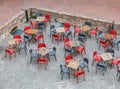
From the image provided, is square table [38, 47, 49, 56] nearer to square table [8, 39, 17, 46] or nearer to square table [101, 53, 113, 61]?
square table [8, 39, 17, 46]

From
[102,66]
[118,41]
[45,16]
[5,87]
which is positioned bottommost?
[5,87]

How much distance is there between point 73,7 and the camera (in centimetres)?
Answer: 2053

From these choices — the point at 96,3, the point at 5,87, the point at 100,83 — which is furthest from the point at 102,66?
the point at 96,3

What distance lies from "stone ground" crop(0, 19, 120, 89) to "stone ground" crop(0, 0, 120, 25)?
12.7ft

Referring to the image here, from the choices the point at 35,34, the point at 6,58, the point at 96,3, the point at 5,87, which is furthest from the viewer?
the point at 96,3

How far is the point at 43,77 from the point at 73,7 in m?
7.37

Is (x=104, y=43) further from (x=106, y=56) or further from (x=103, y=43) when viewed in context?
(x=106, y=56)

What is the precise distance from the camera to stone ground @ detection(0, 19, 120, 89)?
14.2m

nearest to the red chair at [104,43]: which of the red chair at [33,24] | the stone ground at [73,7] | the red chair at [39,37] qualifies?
the stone ground at [73,7]

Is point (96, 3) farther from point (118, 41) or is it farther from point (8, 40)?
point (8, 40)

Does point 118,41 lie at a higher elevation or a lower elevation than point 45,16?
lower

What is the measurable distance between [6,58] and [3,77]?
1.65m

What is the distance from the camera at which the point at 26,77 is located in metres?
14.8

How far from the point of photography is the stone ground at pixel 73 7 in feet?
63.7
